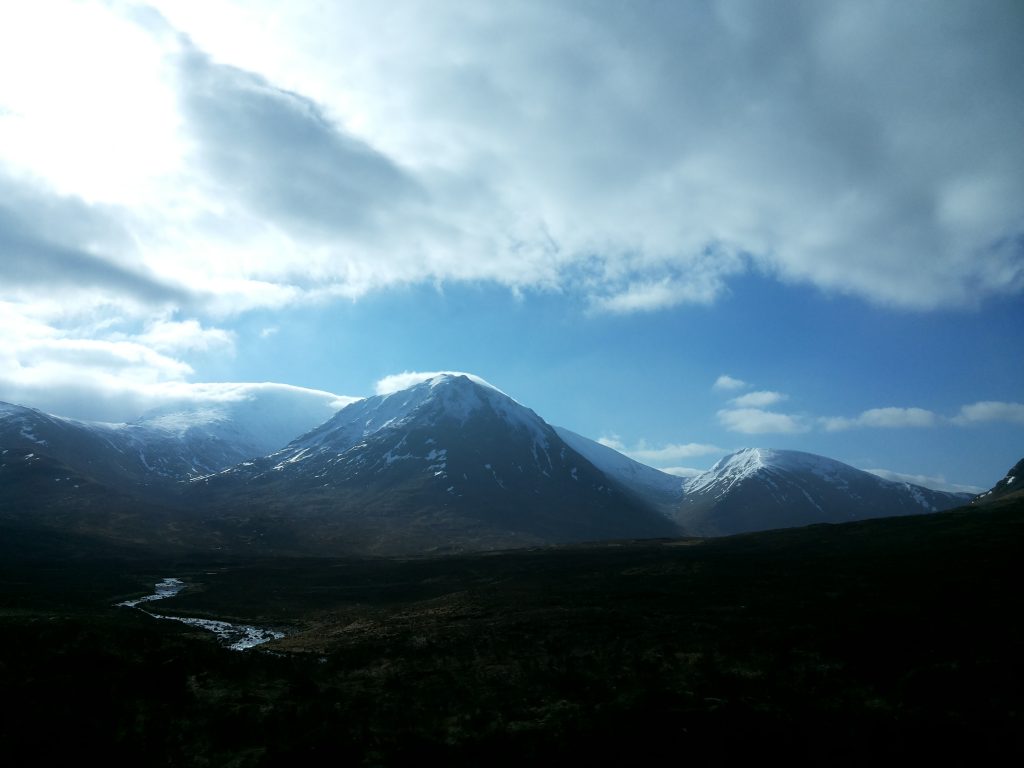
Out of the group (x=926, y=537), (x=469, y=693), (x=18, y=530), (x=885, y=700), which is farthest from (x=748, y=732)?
(x=18, y=530)

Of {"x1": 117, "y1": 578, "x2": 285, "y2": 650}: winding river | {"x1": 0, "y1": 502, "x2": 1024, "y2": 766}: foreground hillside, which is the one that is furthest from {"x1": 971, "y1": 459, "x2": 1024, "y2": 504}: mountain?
{"x1": 117, "y1": 578, "x2": 285, "y2": 650}: winding river

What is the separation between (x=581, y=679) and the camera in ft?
93.9

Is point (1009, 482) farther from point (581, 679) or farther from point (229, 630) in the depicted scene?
point (229, 630)

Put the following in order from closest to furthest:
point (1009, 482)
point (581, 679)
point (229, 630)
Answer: point (581, 679) → point (229, 630) → point (1009, 482)

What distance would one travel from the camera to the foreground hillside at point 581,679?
2083cm

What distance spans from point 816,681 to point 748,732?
734 cm

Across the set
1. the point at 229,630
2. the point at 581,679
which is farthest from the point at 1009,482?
the point at 229,630

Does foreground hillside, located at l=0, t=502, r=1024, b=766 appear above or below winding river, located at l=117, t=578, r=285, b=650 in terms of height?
above

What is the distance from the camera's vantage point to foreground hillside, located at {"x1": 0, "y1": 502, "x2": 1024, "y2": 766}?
68.3 ft

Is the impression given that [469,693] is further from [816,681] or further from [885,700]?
[885,700]

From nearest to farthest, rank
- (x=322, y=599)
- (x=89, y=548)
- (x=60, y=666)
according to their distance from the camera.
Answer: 1. (x=60, y=666)
2. (x=322, y=599)
3. (x=89, y=548)

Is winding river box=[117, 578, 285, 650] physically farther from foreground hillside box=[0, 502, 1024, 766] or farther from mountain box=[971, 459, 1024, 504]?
mountain box=[971, 459, 1024, 504]

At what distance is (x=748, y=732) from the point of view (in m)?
21.5

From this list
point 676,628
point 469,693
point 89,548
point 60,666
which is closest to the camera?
point 60,666
